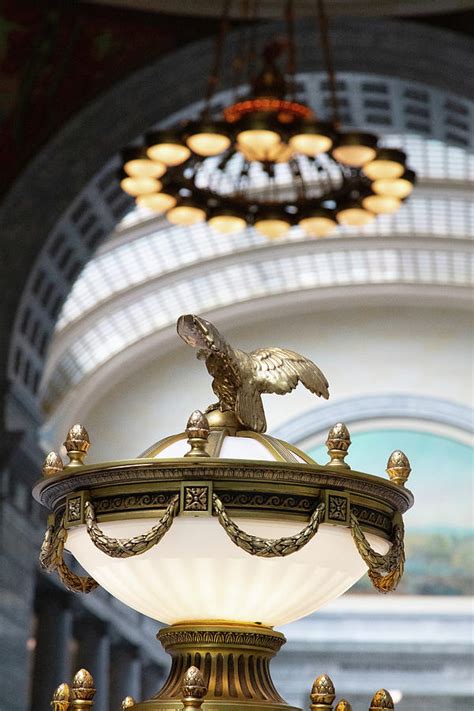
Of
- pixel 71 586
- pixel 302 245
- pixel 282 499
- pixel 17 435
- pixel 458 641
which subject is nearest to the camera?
pixel 282 499

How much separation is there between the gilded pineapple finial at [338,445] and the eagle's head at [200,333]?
22 centimetres

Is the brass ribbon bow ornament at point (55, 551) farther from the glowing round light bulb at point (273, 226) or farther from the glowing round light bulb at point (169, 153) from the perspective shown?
the glowing round light bulb at point (273, 226)

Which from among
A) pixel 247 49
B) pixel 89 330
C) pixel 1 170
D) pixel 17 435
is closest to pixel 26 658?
pixel 17 435

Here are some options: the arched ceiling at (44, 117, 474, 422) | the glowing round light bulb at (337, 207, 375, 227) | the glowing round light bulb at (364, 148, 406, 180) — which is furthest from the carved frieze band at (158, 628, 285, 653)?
the arched ceiling at (44, 117, 474, 422)

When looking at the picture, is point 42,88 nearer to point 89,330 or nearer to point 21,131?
point 21,131

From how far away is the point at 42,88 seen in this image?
→ 13867 millimetres

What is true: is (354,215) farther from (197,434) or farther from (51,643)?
(197,434)

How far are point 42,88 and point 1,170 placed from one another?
3.06ft

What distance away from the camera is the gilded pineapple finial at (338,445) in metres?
2.07

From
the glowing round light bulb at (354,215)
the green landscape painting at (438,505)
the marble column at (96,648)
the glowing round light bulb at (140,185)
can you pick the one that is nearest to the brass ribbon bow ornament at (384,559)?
the glowing round light bulb at (140,185)

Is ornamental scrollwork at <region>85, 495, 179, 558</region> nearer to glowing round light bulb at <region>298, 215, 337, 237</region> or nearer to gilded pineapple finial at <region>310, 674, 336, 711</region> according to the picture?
gilded pineapple finial at <region>310, 674, 336, 711</region>

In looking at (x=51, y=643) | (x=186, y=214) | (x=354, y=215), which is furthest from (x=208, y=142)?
(x=51, y=643)

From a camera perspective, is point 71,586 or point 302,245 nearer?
point 71,586

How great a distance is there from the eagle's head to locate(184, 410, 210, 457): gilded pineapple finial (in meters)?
0.18
